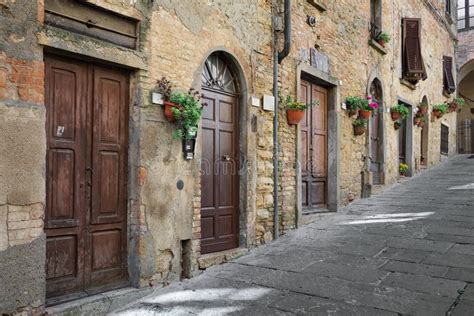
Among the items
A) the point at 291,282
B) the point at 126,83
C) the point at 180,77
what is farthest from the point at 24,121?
the point at 291,282

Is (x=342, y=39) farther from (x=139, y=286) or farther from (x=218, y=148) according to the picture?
(x=139, y=286)

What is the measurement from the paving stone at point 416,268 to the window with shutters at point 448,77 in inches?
474

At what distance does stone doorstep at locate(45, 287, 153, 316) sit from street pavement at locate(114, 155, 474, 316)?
0.11m

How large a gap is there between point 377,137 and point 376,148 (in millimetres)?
269

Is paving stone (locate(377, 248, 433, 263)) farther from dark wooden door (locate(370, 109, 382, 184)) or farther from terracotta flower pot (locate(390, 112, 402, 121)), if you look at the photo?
terracotta flower pot (locate(390, 112, 402, 121))

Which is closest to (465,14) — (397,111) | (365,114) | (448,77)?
(448,77)

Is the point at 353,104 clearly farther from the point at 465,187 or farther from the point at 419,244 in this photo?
the point at 419,244

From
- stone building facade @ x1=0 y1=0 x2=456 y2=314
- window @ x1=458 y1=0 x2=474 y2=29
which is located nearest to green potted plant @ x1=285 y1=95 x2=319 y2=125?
stone building facade @ x1=0 y1=0 x2=456 y2=314

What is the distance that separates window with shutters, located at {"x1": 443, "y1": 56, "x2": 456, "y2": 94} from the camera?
14625 mm

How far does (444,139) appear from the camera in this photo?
14852mm

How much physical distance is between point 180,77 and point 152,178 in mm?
1207

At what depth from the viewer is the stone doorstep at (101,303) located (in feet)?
11.6

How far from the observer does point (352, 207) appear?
315 inches

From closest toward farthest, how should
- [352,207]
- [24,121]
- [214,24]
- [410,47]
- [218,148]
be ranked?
[24,121] < [214,24] < [218,148] < [352,207] < [410,47]
